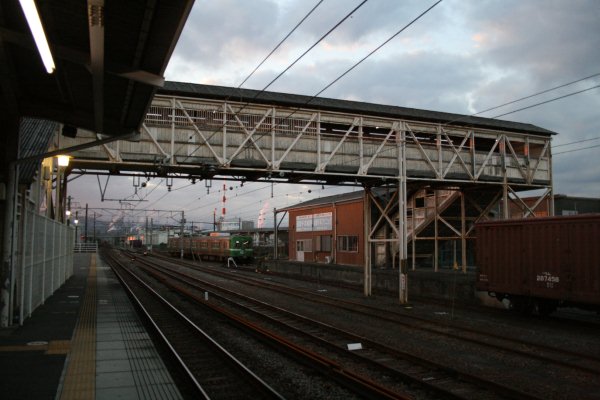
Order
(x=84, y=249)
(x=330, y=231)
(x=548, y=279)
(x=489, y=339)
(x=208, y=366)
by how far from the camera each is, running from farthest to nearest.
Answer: (x=84, y=249), (x=330, y=231), (x=548, y=279), (x=489, y=339), (x=208, y=366)

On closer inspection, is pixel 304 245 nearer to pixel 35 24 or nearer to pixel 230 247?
pixel 230 247

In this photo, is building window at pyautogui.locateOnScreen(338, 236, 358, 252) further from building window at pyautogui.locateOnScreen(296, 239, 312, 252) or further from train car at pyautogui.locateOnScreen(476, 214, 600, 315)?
train car at pyautogui.locateOnScreen(476, 214, 600, 315)

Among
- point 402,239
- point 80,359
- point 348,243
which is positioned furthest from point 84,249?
point 80,359

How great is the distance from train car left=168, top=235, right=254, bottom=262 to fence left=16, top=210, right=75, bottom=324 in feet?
97.9

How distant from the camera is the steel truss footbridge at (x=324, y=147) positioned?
1877 cm

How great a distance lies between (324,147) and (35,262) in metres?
11.9

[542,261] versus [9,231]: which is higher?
[9,231]

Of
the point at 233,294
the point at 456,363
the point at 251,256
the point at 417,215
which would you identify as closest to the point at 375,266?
the point at 417,215

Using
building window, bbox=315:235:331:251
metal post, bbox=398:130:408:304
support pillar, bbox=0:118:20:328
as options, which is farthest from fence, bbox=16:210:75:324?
building window, bbox=315:235:331:251

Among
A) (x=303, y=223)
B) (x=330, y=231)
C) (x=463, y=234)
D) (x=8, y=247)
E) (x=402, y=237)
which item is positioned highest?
(x=303, y=223)

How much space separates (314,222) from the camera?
39.7 meters

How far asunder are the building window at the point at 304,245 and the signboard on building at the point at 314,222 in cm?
94

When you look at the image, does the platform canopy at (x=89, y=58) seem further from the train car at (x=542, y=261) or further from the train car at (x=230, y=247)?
the train car at (x=230, y=247)

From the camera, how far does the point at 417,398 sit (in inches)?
284
